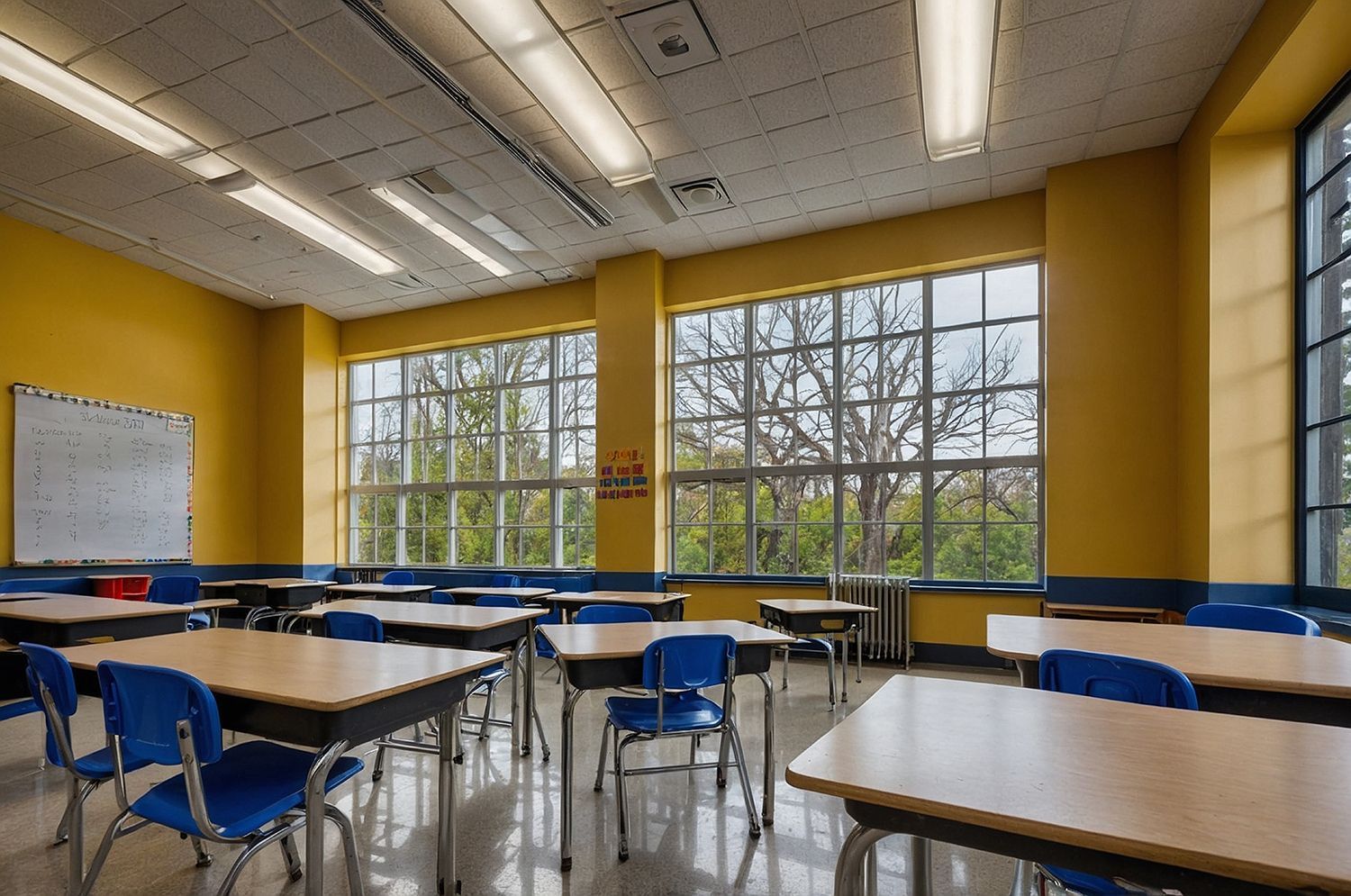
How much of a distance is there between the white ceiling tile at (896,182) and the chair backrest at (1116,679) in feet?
14.7

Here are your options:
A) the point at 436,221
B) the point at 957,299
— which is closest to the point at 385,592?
the point at 436,221

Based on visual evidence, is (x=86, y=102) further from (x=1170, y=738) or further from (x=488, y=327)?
(x=1170, y=738)

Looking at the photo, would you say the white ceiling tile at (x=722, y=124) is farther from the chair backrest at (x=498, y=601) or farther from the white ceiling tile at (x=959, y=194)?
the chair backrest at (x=498, y=601)

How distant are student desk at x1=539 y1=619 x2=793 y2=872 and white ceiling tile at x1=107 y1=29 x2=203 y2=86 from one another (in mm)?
4060

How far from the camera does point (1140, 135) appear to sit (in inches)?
196

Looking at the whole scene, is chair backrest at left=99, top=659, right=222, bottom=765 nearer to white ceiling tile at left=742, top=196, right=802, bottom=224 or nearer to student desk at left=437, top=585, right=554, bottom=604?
student desk at left=437, top=585, right=554, bottom=604

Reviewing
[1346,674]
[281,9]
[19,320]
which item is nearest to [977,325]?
[1346,674]

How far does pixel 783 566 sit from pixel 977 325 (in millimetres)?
2912

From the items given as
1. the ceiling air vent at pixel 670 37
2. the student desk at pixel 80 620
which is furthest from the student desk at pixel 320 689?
the ceiling air vent at pixel 670 37

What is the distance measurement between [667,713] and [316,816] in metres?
1.45

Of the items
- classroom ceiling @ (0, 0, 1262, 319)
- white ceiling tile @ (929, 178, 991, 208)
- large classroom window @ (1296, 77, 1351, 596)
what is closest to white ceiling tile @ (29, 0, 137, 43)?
classroom ceiling @ (0, 0, 1262, 319)

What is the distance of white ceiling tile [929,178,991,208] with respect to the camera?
5.71 meters

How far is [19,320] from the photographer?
20.4 ft

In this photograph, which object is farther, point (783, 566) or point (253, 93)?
point (783, 566)
